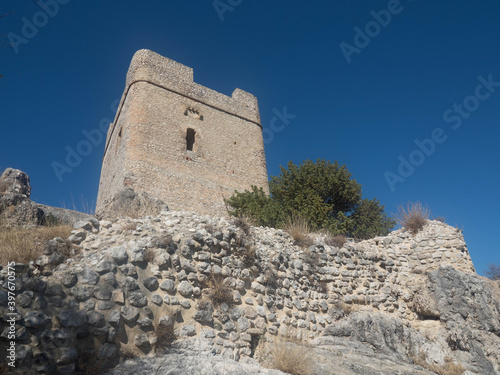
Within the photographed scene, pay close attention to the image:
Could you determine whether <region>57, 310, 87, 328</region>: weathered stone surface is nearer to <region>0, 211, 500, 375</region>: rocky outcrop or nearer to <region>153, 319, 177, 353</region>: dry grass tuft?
<region>0, 211, 500, 375</region>: rocky outcrop

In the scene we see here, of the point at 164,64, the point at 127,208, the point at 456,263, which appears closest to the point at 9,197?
the point at 127,208

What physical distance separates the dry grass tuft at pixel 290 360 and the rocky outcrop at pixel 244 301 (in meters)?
0.10

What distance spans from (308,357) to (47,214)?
622cm

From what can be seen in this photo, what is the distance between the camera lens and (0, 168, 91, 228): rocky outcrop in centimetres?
670

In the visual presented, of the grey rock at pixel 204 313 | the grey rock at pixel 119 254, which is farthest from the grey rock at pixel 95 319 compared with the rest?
the grey rock at pixel 204 313

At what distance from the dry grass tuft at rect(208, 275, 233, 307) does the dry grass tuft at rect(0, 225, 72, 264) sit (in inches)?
87.8

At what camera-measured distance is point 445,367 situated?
6223 millimetres

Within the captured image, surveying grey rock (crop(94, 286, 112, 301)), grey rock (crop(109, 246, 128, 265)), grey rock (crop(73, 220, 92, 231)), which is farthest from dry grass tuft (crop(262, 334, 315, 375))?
grey rock (crop(73, 220, 92, 231))

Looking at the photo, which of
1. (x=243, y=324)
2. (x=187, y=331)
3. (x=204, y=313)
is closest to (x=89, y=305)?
(x=187, y=331)

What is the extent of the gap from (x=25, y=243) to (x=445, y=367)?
7.07 m

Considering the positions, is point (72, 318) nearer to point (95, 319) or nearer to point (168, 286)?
point (95, 319)

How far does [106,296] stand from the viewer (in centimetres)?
418

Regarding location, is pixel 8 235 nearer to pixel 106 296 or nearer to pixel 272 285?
pixel 106 296

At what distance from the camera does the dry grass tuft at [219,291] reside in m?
5.14
